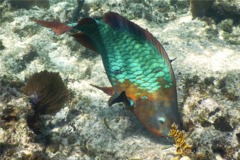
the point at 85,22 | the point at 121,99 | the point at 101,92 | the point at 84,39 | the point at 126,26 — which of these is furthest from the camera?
the point at 101,92

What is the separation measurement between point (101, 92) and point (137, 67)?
4.04ft

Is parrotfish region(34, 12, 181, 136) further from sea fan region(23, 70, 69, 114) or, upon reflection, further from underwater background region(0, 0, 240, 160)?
sea fan region(23, 70, 69, 114)

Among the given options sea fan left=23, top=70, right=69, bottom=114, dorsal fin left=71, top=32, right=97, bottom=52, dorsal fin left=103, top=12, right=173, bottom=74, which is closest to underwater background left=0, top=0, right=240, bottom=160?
sea fan left=23, top=70, right=69, bottom=114

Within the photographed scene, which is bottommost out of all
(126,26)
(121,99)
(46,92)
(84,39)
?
(46,92)

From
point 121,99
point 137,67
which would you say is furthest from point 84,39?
point 121,99

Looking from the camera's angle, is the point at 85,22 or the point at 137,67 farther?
the point at 137,67

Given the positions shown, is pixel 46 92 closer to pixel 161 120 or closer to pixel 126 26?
pixel 126 26

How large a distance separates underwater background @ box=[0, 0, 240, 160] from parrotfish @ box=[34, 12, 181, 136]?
47cm

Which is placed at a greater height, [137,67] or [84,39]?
[84,39]

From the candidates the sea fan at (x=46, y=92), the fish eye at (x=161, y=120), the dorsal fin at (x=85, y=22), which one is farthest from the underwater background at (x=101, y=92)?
the dorsal fin at (x=85, y=22)

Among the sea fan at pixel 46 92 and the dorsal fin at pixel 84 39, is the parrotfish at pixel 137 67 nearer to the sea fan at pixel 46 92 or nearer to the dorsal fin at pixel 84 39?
the dorsal fin at pixel 84 39

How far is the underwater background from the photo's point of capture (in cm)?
295

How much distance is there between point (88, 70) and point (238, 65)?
2.71m

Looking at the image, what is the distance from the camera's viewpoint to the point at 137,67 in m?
3.19
